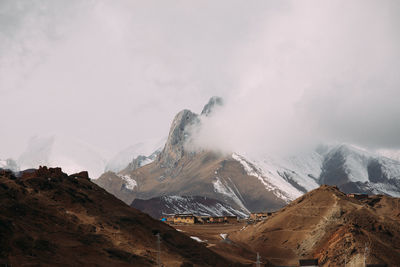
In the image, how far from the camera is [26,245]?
77000 millimetres

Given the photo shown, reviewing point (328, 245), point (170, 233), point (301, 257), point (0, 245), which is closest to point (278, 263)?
point (301, 257)

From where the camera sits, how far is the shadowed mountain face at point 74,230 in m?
78.1

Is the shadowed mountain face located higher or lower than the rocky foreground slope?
lower

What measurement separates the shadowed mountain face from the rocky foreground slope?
3204 centimetres

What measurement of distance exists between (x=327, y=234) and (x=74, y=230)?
78503 mm

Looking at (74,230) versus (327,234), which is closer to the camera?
(74,230)

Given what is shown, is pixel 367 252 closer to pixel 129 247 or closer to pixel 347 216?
pixel 347 216

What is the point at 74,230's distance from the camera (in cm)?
9169

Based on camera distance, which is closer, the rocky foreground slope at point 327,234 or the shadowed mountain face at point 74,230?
the shadowed mountain face at point 74,230

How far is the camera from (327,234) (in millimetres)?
136750

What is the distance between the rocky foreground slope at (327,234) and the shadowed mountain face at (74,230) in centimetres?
3204

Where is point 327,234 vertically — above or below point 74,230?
above

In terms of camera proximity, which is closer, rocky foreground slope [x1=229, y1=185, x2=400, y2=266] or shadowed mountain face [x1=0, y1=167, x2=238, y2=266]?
shadowed mountain face [x1=0, y1=167, x2=238, y2=266]

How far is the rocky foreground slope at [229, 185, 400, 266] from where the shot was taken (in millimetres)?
116812
